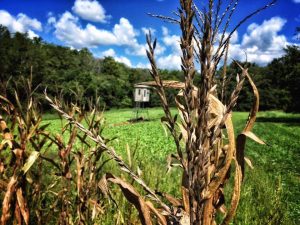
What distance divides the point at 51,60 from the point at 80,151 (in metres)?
58.6

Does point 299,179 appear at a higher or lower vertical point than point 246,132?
lower

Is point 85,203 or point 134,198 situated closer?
point 134,198

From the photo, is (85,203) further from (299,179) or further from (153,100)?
(153,100)

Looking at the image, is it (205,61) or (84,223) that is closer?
(205,61)

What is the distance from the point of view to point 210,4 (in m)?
0.70

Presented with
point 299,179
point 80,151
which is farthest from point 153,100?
point 80,151

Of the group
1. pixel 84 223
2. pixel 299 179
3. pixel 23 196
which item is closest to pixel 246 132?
pixel 84 223

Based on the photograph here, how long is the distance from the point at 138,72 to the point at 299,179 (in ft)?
282

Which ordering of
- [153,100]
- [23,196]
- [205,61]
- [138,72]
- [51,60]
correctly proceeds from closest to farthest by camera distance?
[205,61] < [23,196] < [51,60] < [153,100] < [138,72]

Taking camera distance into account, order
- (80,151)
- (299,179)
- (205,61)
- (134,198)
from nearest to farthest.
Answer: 1. (205,61)
2. (134,198)
3. (80,151)
4. (299,179)

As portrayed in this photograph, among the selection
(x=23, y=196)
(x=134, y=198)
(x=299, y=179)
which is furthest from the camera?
(x=299, y=179)

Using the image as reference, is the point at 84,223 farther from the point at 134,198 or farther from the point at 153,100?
the point at 153,100

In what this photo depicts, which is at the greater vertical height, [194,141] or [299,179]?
[194,141]

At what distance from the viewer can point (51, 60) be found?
5838cm
